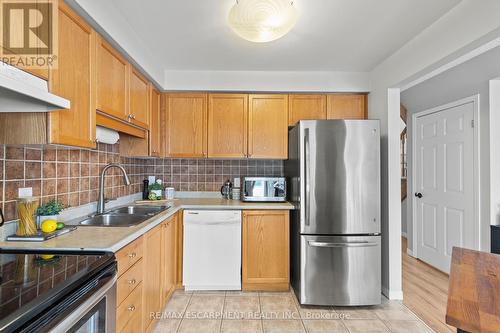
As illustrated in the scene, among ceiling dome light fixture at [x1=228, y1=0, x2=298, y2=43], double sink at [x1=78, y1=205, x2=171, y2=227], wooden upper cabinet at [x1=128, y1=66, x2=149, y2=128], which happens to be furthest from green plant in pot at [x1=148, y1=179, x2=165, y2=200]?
ceiling dome light fixture at [x1=228, y1=0, x2=298, y2=43]

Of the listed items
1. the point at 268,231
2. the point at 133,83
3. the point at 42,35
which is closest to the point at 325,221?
the point at 268,231

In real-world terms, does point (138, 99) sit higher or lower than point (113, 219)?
higher

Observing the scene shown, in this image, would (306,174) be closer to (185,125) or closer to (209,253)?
(209,253)

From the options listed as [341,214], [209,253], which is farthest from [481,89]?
[209,253]

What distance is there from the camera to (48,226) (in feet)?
4.71

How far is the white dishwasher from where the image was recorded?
2.61 meters

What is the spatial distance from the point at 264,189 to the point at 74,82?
1966 millimetres

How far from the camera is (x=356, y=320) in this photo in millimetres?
2211

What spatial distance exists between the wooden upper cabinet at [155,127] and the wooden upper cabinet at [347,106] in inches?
75.6

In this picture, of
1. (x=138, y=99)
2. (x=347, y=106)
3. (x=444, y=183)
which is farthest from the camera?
(x=444, y=183)

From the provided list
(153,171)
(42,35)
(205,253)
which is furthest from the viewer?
(153,171)

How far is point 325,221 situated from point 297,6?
1741 mm

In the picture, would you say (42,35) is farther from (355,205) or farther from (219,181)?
(355,205)

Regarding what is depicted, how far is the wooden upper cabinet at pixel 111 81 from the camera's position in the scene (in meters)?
1.71
